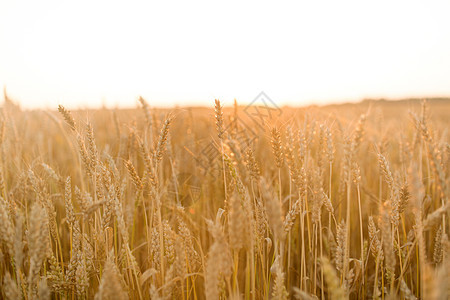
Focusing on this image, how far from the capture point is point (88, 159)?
150 cm

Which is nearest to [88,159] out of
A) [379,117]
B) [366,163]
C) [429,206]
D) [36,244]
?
[36,244]

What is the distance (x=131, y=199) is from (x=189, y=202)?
71cm

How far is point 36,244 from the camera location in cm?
111

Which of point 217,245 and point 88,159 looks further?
point 88,159

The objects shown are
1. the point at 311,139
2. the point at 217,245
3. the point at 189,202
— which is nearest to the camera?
the point at 217,245

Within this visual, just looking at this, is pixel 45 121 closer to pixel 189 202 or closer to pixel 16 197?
pixel 16 197

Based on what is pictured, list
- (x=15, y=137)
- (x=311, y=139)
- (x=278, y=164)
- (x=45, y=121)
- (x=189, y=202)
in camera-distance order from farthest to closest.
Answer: (x=45, y=121) → (x=189, y=202) → (x=15, y=137) → (x=311, y=139) → (x=278, y=164)

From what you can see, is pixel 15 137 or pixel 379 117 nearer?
pixel 15 137

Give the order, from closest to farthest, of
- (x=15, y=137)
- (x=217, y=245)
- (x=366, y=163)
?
1. (x=217, y=245)
2. (x=15, y=137)
3. (x=366, y=163)

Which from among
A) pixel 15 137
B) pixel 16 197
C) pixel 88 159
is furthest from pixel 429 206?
pixel 15 137

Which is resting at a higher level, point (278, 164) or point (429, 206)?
point (278, 164)

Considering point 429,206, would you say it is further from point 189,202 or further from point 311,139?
point 189,202

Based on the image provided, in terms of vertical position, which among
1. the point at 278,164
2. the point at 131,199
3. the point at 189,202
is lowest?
the point at 189,202

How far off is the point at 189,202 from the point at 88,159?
1371mm
